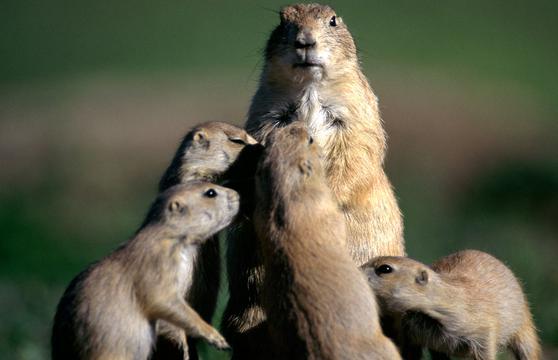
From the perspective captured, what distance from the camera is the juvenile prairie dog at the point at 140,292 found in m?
6.15

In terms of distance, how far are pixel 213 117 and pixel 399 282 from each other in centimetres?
1540

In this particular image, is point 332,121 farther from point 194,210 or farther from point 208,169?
point 194,210

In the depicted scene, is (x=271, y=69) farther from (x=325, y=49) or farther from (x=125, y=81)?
(x=125, y=81)

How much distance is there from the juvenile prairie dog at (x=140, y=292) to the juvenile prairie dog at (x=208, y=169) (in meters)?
0.43

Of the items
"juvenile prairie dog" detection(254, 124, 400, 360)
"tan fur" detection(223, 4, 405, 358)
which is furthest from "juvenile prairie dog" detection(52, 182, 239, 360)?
"tan fur" detection(223, 4, 405, 358)

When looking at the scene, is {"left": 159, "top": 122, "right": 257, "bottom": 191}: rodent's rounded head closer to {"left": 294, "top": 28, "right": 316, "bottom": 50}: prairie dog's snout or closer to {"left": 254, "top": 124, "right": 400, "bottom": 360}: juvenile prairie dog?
{"left": 254, "top": 124, "right": 400, "bottom": 360}: juvenile prairie dog

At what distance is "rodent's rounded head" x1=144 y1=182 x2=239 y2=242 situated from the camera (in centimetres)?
654

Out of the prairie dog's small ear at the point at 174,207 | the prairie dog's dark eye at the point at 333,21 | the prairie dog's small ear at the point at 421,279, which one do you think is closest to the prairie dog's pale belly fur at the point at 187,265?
the prairie dog's small ear at the point at 174,207

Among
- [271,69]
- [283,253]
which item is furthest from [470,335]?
[271,69]

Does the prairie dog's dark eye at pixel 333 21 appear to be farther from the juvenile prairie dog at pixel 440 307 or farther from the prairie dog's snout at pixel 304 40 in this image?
the juvenile prairie dog at pixel 440 307

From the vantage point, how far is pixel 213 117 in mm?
22141

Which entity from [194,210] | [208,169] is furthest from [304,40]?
[194,210]

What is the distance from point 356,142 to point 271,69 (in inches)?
32.3

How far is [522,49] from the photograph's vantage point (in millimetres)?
33875
